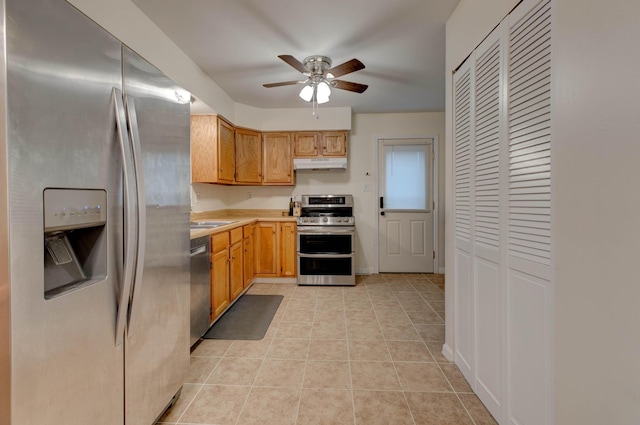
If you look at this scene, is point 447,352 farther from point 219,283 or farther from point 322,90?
point 322,90

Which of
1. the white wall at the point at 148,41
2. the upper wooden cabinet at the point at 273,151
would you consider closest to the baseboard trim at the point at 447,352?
the upper wooden cabinet at the point at 273,151

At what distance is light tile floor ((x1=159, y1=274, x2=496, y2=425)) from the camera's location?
4.76ft

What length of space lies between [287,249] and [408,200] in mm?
2025

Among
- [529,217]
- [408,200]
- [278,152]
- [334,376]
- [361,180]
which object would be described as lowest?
[334,376]

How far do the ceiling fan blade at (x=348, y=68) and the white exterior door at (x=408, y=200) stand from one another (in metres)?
2.09

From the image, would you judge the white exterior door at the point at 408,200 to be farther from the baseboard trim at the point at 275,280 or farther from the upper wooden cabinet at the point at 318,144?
the baseboard trim at the point at 275,280

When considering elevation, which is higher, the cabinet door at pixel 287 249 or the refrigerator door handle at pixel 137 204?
the refrigerator door handle at pixel 137 204

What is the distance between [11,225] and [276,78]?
9.16 feet

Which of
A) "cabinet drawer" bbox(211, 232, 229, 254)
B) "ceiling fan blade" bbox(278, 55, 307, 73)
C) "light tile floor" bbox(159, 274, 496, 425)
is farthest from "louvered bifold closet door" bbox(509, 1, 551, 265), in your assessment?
"cabinet drawer" bbox(211, 232, 229, 254)

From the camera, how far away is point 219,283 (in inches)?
98.9

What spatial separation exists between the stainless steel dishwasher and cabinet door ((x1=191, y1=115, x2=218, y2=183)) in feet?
4.21

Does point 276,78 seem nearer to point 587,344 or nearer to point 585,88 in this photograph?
point 585,88

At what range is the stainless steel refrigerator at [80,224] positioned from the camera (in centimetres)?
70

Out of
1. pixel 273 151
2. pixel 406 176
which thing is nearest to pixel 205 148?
pixel 273 151
